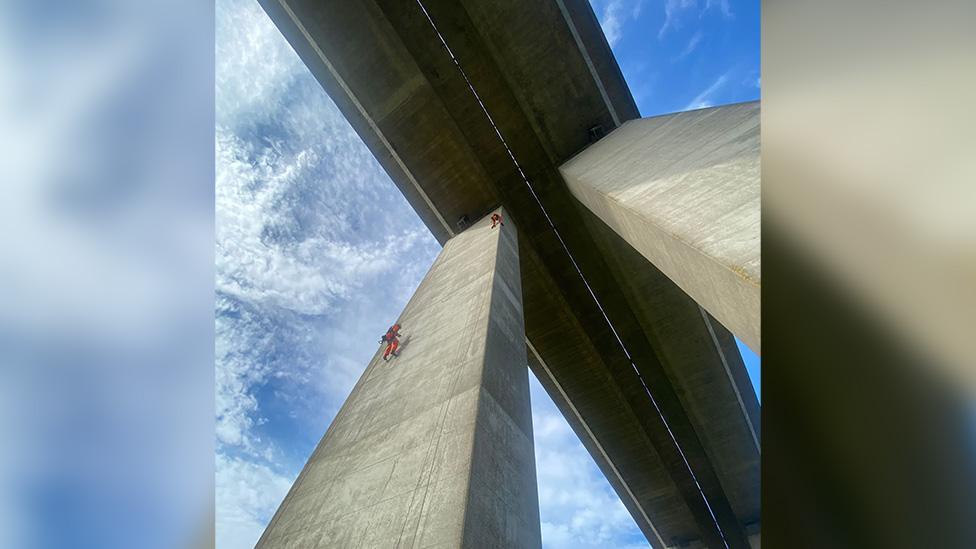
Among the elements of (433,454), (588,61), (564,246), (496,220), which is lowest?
(564,246)

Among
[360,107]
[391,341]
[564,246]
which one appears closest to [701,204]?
[391,341]

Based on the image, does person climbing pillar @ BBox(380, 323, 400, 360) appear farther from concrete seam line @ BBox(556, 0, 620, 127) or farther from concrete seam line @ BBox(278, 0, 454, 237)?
concrete seam line @ BBox(556, 0, 620, 127)

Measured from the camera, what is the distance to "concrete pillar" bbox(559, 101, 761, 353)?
12.9ft

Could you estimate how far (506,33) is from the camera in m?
11.2

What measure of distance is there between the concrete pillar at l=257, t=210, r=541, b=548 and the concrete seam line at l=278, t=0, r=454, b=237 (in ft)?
21.9

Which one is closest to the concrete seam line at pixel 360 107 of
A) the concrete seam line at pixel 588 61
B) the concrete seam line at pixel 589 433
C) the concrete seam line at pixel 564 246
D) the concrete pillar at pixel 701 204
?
the concrete seam line at pixel 564 246

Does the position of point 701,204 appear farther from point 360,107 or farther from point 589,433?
point 589,433

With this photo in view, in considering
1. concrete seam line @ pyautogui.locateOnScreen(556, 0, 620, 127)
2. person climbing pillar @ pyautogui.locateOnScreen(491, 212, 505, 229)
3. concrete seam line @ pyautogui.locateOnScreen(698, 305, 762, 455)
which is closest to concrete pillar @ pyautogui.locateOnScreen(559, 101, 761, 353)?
person climbing pillar @ pyautogui.locateOnScreen(491, 212, 505, 229)

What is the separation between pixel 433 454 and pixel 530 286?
1013 centimetres

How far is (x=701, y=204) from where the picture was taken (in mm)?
4855

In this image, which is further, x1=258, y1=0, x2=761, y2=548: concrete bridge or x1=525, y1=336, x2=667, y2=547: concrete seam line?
x1=525, y1=336, x2=667, y2=547: concrete seam line
